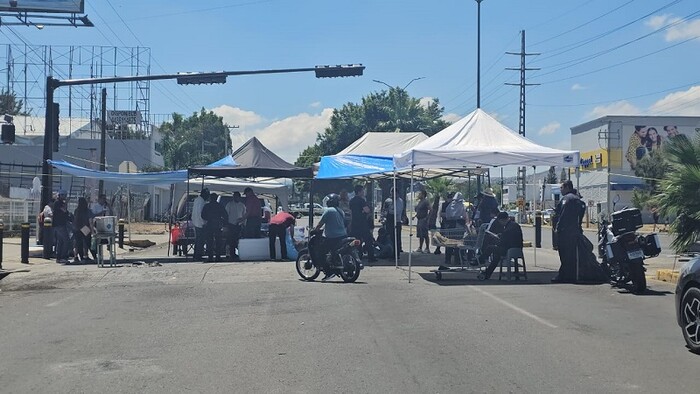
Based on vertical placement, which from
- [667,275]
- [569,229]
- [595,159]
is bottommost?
[667,275]

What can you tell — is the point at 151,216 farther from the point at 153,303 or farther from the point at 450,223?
the point at 153,303

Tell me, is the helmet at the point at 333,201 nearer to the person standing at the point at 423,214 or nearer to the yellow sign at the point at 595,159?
the person standing at the point at 423,214

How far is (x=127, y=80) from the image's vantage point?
22.9 m

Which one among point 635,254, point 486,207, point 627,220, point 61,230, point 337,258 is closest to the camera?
point 635,254

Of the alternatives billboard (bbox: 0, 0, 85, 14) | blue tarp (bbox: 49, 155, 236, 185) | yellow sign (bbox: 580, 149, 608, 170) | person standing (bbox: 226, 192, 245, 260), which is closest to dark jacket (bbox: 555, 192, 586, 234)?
person standing (bbox: 226, 192, 245, 260)

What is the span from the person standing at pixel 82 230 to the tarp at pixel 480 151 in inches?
332

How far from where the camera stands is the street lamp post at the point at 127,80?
74.3ft

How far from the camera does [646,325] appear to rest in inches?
407

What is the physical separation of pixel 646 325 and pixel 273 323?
16.3 feet

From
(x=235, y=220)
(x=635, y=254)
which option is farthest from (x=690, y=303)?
(x=235, y=220)

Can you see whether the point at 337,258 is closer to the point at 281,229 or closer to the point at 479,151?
the point at 479,151

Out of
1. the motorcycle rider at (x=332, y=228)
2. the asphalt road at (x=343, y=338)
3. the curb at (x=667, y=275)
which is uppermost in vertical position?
the motorcycle rider at (x=332, y=228)

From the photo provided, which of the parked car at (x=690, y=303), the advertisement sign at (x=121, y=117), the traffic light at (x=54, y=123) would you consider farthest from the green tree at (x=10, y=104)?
the parked car at (x=690, y=303)

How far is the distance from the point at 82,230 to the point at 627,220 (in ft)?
44.4
